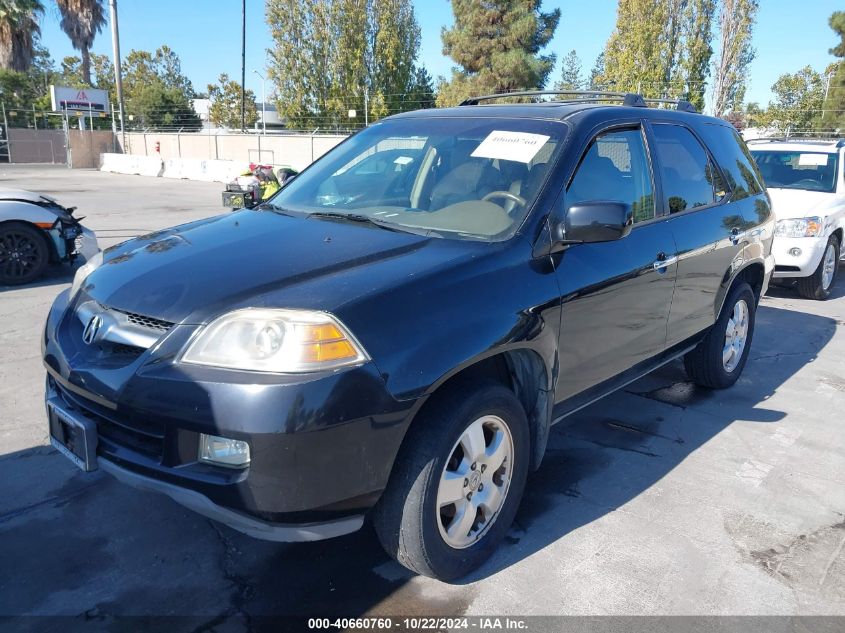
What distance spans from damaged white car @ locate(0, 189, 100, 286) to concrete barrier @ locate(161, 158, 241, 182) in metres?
18.4

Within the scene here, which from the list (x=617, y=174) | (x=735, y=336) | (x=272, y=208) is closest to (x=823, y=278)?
(x=735, y=336)

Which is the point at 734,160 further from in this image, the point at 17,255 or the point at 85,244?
the point at 17,255

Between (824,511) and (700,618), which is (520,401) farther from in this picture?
(824,511)

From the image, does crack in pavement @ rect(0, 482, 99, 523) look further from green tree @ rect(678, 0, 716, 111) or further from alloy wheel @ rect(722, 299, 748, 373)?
green tree @ rect(678, 0, 716, 111)

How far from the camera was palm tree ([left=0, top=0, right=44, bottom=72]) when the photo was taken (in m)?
38.6

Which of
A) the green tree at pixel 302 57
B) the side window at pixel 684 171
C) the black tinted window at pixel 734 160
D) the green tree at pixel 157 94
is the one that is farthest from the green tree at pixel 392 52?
the side window at pixel 684 171

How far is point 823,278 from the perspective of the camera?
8234 millimetres

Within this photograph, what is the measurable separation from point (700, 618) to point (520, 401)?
108cm

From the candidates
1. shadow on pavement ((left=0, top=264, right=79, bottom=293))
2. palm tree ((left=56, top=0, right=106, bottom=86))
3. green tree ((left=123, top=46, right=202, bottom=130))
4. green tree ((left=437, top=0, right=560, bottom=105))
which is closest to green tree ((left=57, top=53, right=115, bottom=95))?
green tree ((left=123, top=46, right=202, bottom=130))

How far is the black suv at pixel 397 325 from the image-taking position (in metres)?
2.19

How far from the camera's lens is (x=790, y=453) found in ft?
13.5

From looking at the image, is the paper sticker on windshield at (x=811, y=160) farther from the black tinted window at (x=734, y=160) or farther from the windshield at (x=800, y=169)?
the black tinted window at (x=734, y=160)

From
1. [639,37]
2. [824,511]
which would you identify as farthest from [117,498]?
[639,37]

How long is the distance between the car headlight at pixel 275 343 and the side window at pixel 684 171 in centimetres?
245
